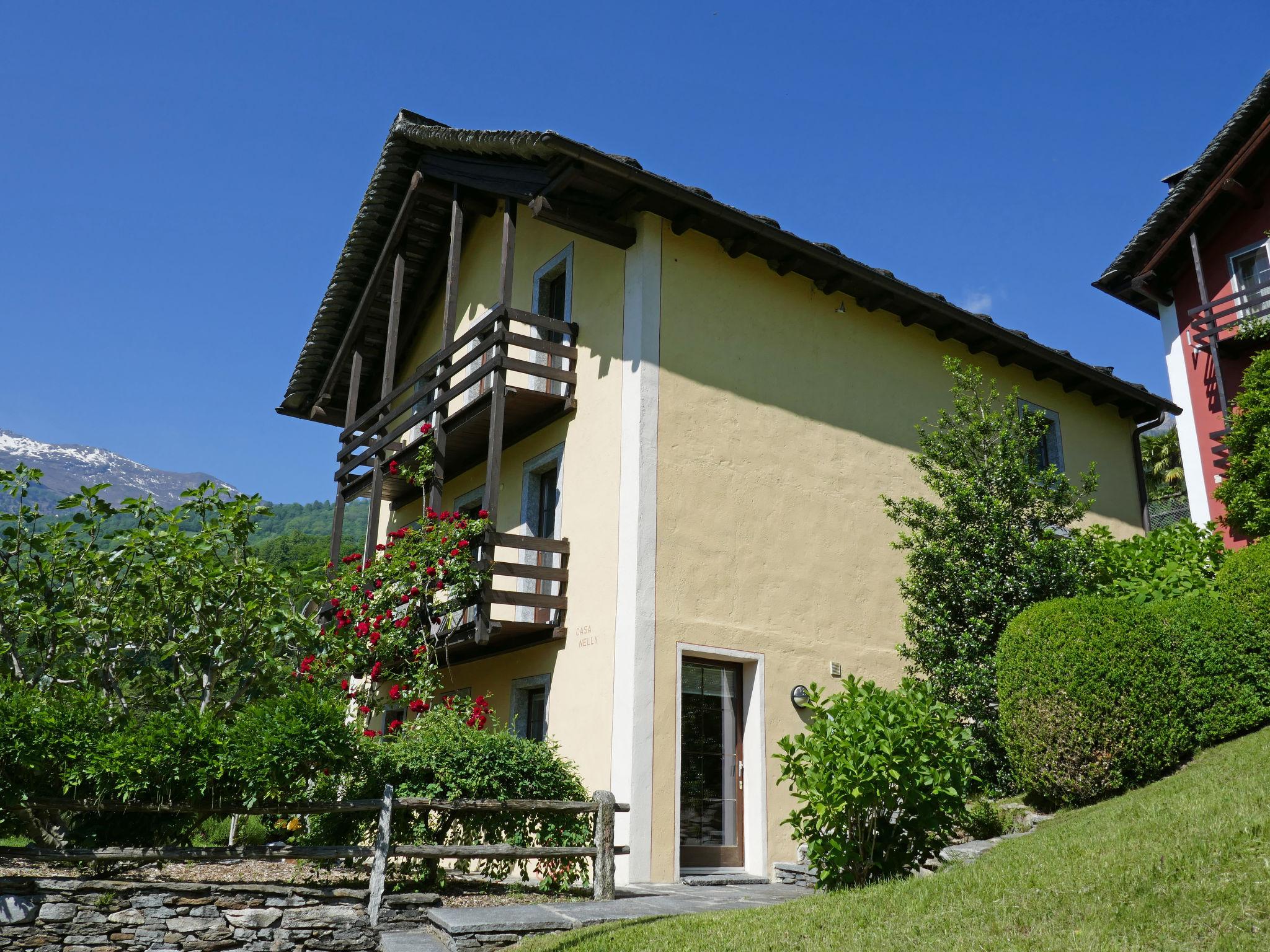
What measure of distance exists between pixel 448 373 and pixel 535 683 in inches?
168

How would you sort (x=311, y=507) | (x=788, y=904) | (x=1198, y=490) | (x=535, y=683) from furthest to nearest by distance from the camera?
1. (x=311, y=507)
2. (x=1198, y=490)
3. (x=535, y=683)
4. (x=788, y=904)

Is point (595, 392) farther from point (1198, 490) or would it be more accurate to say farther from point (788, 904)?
point (1198, 490)

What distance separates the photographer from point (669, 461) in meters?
11.6

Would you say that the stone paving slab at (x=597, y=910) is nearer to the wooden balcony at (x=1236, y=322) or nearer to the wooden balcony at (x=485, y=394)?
the wooden balcony at (x=485, y=394)

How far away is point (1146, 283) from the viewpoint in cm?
1820

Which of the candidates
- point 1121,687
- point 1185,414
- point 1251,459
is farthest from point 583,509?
point 1185,414

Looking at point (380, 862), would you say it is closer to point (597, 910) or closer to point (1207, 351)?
point (597, 910)

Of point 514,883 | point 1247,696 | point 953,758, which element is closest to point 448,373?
Result: point 514,883

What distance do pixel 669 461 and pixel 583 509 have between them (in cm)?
126

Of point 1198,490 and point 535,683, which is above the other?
point 1198,490

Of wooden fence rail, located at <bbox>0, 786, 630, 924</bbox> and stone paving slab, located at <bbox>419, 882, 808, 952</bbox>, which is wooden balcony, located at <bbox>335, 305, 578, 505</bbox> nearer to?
wooden fence rail, located at <bbox>0, 786, 630, 924</bbox>

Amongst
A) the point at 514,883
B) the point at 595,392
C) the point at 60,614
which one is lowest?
the point at 514,883

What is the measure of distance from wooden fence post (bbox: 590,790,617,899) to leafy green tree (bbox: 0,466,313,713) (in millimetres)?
4029

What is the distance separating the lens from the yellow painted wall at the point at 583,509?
11.2m
